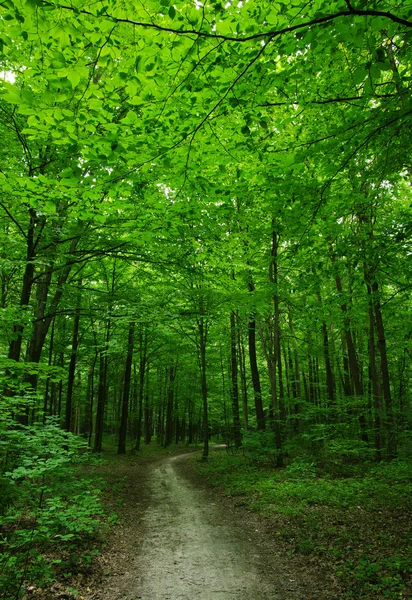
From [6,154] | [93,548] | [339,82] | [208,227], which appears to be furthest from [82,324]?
[339,82]

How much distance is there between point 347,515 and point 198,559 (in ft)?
10.4

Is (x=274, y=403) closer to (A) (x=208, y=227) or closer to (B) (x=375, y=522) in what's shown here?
(B) (x=375, y=522)

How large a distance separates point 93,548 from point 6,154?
876cm

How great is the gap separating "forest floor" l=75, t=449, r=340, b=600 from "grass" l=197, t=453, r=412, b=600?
1.02 feet

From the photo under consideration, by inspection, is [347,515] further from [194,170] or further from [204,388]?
[204,388]

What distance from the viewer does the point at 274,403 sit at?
11.8 m

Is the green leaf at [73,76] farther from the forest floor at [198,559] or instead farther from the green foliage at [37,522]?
the forest floor at [198,559]

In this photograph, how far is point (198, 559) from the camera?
18.3 feet

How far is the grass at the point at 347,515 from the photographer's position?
4625 millimetres

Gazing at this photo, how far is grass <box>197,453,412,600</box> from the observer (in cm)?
462

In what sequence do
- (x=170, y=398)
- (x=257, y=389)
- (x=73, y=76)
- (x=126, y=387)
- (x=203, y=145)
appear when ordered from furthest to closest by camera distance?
(x=170, y=398), (x=126, y=387), (x=257, y=389), (x=203, y=145), (x=73, y=76)

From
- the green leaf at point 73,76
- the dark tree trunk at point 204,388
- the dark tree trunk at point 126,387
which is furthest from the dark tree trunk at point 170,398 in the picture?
the green leaf at point 73,76

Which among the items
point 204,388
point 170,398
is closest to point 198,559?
point 204,388

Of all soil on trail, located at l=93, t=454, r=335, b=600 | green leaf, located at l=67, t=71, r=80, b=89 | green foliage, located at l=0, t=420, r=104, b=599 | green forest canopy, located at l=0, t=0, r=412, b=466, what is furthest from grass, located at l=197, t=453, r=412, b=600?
green leaf, located at l=67, t=71, r=80, b=89
